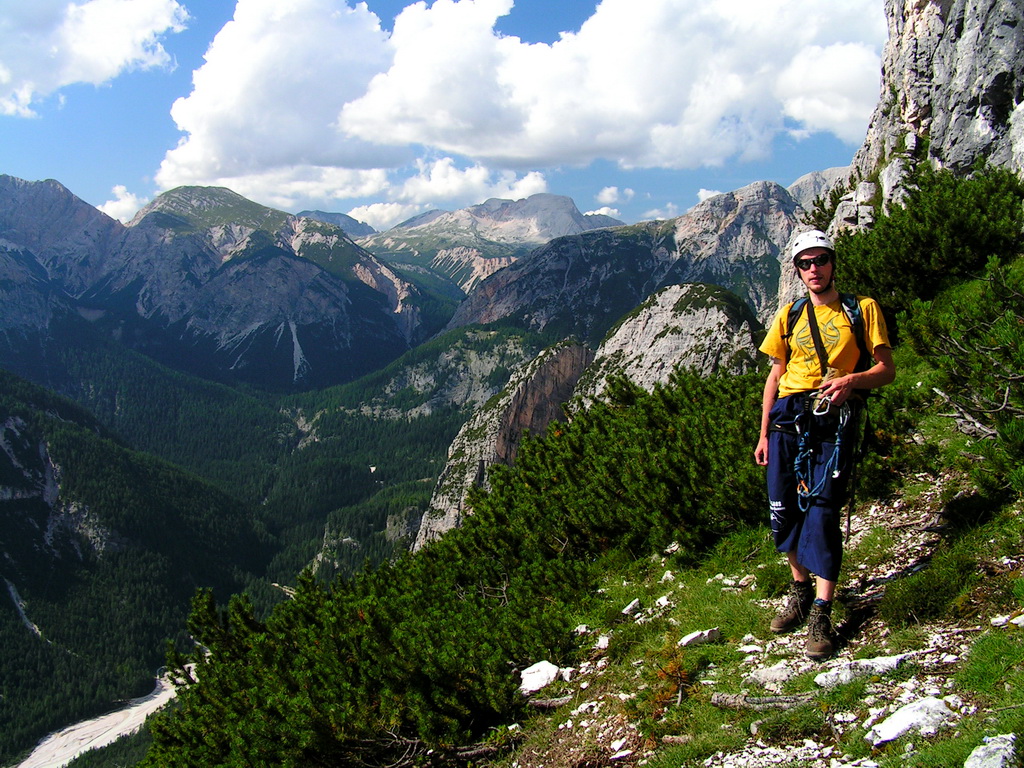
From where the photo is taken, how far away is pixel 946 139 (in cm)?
2262

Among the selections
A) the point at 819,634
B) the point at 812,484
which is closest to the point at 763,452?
the point at 812,484

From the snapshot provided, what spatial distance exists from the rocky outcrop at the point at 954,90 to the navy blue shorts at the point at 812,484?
58.0ft

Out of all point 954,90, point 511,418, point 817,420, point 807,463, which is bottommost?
point 511,418

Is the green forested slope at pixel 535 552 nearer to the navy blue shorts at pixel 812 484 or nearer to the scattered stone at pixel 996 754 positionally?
the navy blue shorts at pixel 812 484

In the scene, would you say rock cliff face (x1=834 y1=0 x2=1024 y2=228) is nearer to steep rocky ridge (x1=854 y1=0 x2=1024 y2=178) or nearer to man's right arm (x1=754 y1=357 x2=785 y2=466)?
steep rocky ridge (x1=854 y1=0 x2=1024 y2=178)

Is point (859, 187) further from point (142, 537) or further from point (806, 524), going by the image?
point (142, 537)

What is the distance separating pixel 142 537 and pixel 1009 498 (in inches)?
7203

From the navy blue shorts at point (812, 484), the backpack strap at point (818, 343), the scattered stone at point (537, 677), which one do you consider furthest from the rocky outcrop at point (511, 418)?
the backpack strap at point (818, 343)

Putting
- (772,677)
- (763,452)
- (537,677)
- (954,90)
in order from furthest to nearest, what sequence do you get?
(954,90) → (537,677) → (763,452) → (772,677)

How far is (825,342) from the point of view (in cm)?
545

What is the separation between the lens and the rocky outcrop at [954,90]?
65.9 feet

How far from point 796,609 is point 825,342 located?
8.63 ft

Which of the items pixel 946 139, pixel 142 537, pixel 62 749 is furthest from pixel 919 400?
pixel 142 537

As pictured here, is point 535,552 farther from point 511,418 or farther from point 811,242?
point 511,418
